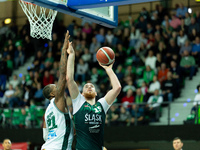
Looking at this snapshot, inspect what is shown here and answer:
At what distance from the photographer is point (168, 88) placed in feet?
42.7

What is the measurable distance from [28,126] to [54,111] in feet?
28.3

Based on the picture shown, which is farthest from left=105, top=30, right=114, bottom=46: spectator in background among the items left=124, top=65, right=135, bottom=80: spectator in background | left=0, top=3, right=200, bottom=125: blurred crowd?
left=124, top=65, right=135, bottom=80: spectator in background

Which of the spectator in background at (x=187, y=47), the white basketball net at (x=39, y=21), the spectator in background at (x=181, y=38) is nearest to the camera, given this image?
the white basketball net at (x=39, y=21)

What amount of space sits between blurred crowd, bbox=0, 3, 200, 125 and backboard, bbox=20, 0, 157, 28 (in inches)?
197

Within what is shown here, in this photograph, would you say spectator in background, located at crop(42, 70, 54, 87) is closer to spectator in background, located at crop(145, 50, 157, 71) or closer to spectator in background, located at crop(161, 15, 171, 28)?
spectator in background, located at crop(145, 50, 157, 71)

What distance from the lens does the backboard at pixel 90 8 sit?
21.3ft

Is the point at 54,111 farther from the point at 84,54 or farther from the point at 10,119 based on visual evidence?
the point at 84,54

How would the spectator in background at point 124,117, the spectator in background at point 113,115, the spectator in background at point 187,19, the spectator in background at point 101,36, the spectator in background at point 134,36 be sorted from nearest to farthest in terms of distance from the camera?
the spectator in background at point 124,117, the spectator in background at point 113,115, the spectator in background at point 187,19, the spectator in background at point 134,36, the spectator in background at point 101,36

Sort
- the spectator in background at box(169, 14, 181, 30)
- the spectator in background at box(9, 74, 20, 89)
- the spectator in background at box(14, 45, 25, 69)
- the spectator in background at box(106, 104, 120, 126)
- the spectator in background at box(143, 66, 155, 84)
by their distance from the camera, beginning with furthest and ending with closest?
the spectator in background at box(14, 45, 25, 69), the spectator in background at box(9, 74, 20, 89), the spectator in background at box(169, 14, 181, 30), the spectator in background at box(143, 66, 155, 84), the spectator in background at box(106, 104, 120, 126)

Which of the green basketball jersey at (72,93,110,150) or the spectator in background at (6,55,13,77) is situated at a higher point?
the spectator in background at (6,55,13,77)

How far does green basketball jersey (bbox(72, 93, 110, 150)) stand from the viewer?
17.7ft

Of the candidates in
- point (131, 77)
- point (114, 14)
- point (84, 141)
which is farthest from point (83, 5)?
point (131, 77)

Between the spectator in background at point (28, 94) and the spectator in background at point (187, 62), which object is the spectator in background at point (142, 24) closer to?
the spectator in background at point (187, 62)

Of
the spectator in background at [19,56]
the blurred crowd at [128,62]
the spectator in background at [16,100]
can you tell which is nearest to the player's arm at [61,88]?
the blurred crowd at [128,62]
